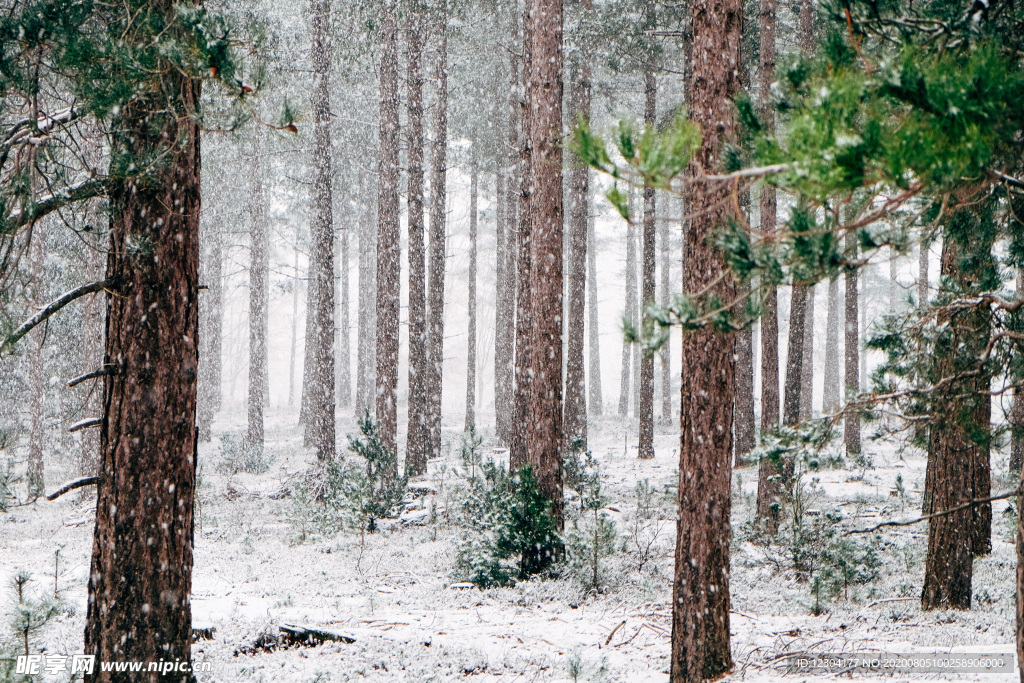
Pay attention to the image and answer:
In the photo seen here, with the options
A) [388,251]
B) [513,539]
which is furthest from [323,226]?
[513,539]

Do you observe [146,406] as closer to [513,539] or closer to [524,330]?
[513,539]

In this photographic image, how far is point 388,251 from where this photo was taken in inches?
480

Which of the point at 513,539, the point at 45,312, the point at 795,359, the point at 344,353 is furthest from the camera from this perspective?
the point at 344,353

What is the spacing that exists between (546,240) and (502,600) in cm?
373

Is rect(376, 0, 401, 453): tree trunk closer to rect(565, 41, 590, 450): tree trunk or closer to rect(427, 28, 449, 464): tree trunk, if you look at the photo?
rect(427, 28, 449, 464): tree trunk

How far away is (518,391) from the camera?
7836 millimetres

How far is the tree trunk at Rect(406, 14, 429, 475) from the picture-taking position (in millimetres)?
12586

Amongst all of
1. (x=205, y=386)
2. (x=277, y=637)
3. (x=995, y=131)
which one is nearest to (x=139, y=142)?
(x=277, y=637)

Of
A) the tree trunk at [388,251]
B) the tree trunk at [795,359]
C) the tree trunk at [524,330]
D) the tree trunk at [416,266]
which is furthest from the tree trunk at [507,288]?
the tree trunk at [524,330]

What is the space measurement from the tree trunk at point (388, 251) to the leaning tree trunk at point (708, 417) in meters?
7.55

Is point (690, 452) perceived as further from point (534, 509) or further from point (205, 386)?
point (205, 386)

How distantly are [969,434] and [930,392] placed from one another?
0.68 m

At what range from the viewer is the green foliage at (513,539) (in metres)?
7.02

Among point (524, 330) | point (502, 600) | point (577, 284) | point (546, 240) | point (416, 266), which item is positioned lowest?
point (502, 600)
